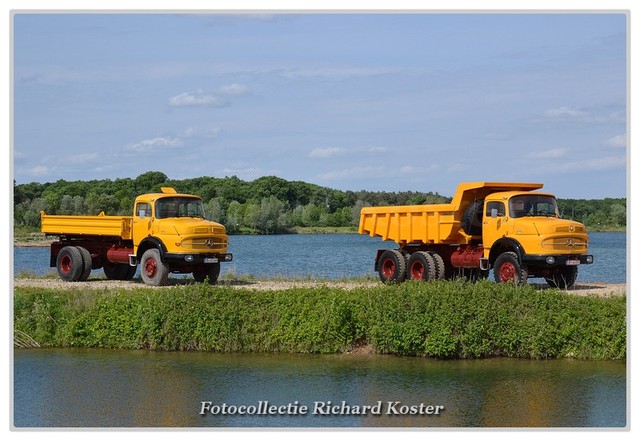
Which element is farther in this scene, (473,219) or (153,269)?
(153,269)

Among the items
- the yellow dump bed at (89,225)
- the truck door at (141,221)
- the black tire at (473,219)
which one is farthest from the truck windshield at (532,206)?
the yellow dump bed at (89,225)

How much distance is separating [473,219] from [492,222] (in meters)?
1.08

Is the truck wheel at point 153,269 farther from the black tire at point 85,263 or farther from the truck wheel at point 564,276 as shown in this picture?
the truck wheel at point 564,276

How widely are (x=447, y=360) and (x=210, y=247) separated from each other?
34.8 ft

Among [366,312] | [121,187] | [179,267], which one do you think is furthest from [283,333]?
[121,187]

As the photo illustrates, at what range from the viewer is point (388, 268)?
28406mm

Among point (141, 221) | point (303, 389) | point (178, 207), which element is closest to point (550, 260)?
point (303, 389)

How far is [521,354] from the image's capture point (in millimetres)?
18719

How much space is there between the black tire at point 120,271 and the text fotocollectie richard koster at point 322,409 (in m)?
16.5

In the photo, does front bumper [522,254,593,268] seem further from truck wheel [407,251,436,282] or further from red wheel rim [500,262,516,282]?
truck wheel [407,251,436,282]

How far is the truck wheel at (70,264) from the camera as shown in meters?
29.2

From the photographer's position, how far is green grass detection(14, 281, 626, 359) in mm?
18703

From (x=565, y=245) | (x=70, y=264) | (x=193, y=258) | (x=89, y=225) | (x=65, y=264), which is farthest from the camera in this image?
(x=65, y=264)

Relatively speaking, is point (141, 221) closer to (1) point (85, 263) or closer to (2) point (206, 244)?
(2) point (206, 244)
